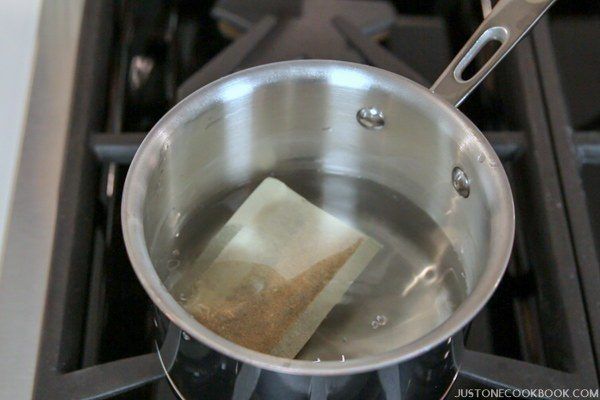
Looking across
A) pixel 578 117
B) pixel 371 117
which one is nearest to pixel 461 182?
pixel 371 117

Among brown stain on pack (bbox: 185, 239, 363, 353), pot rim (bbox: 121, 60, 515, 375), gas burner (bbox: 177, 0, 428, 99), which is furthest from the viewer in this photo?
gas burner (bbox: 177, 0, 428, 99)

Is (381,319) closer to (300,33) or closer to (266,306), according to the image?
(266,306)

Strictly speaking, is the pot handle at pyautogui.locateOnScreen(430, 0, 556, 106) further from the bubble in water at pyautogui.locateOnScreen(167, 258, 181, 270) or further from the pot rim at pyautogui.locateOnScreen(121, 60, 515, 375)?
the bubble in water at pyautogui.locateOnScreen(167, 258, 181, 270)

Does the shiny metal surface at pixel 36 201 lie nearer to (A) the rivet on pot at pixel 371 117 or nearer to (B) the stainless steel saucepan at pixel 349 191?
(B) the stainless steel saucepan at pixel 349 191

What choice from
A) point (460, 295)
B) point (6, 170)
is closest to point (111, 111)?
point (6, 170)

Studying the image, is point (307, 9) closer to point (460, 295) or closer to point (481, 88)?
point (481, 88)

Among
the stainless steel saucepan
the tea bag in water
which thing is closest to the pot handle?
the stainless steel saucepan
